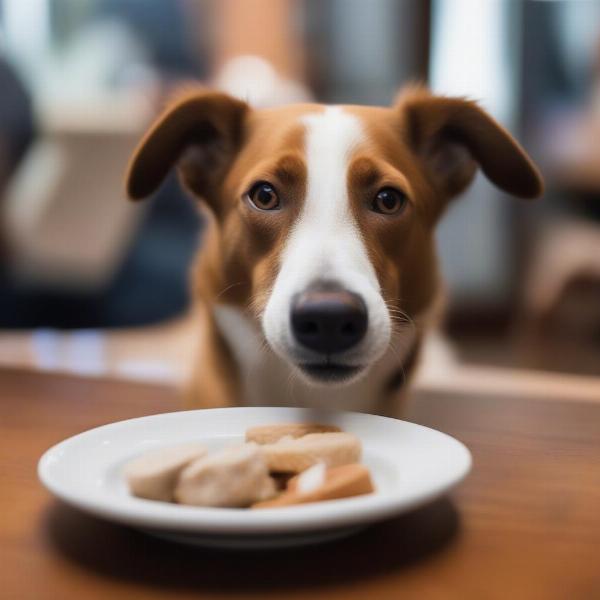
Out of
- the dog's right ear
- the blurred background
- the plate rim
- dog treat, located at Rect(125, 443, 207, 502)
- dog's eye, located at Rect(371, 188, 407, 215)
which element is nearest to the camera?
the plate rim

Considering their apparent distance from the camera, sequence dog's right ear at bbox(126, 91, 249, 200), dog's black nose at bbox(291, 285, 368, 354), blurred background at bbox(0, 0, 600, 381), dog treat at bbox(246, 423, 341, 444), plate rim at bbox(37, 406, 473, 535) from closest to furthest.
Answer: plate rim at bbox(37, 406, 473, 535)
dog treat at bbox(246, 423, 341, 444)
dog's black nose at bbox(291, 285, 368, 354)
dog's right ear at bbox(126, 91, 249, 200)
blurred background at bbox(0, 0, 600, 381)

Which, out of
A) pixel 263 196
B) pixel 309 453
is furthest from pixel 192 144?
pixel 309 453

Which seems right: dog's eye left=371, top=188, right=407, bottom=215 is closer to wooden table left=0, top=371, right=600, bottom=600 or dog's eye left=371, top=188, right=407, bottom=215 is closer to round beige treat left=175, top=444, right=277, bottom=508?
wooden table left=0, top=371, right=600, bottom=600

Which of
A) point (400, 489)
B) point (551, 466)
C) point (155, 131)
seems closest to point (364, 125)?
point (155, 131)

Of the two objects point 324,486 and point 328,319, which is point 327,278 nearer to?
point 328,319

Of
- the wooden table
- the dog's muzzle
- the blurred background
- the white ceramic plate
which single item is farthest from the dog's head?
the blurred background

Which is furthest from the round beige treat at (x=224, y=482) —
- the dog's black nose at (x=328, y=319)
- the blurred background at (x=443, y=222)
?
the blurred background at (x=443, y=222)

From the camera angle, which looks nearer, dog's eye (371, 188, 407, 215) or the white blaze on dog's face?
the white blaze on dog's face

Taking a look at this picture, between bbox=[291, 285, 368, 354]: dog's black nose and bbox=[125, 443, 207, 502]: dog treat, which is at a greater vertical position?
bbox=[291, 285, 368, 354]: dog's black nose
